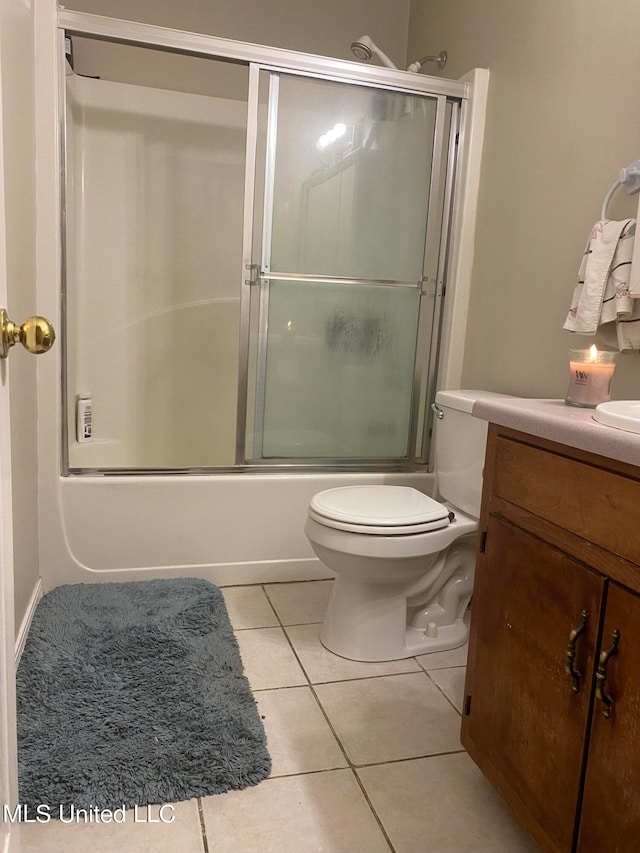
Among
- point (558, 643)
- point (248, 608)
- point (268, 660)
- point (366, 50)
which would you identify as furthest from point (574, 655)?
point (366, 50)

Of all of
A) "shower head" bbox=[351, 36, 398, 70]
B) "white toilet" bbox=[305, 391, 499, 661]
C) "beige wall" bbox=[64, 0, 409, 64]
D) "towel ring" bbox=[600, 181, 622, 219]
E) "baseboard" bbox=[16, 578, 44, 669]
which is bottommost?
"baseboard" bbox=[16, 578, 44, 669]

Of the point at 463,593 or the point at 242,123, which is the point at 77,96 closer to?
the point at 242,123

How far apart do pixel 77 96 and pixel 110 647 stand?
84.6 inches

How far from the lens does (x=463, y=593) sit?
2.08m

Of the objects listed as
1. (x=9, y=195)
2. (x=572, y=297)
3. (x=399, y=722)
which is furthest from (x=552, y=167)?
(x=399, y=722)

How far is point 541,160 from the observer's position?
2.01 m

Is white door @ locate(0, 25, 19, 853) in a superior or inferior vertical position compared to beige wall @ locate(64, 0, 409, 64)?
inferior

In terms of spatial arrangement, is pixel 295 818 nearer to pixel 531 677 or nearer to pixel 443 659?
pixel 531 677

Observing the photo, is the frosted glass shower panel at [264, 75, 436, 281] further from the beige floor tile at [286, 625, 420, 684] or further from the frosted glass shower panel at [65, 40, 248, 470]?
the beige floor tile at [286, 625, 420, 684]

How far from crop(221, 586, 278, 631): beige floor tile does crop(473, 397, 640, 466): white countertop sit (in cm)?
114

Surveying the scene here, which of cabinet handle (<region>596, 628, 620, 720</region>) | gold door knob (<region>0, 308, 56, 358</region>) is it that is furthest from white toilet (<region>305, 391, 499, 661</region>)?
gold door knob (<region>0, 308, 56, 358</region>)

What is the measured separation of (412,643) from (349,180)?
1607 millimetres

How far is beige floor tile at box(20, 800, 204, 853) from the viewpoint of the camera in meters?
1.22

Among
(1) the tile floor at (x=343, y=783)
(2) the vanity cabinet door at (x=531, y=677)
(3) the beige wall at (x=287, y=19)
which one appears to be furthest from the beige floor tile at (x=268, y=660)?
(3) the beige wall at (x=287, y=19)
